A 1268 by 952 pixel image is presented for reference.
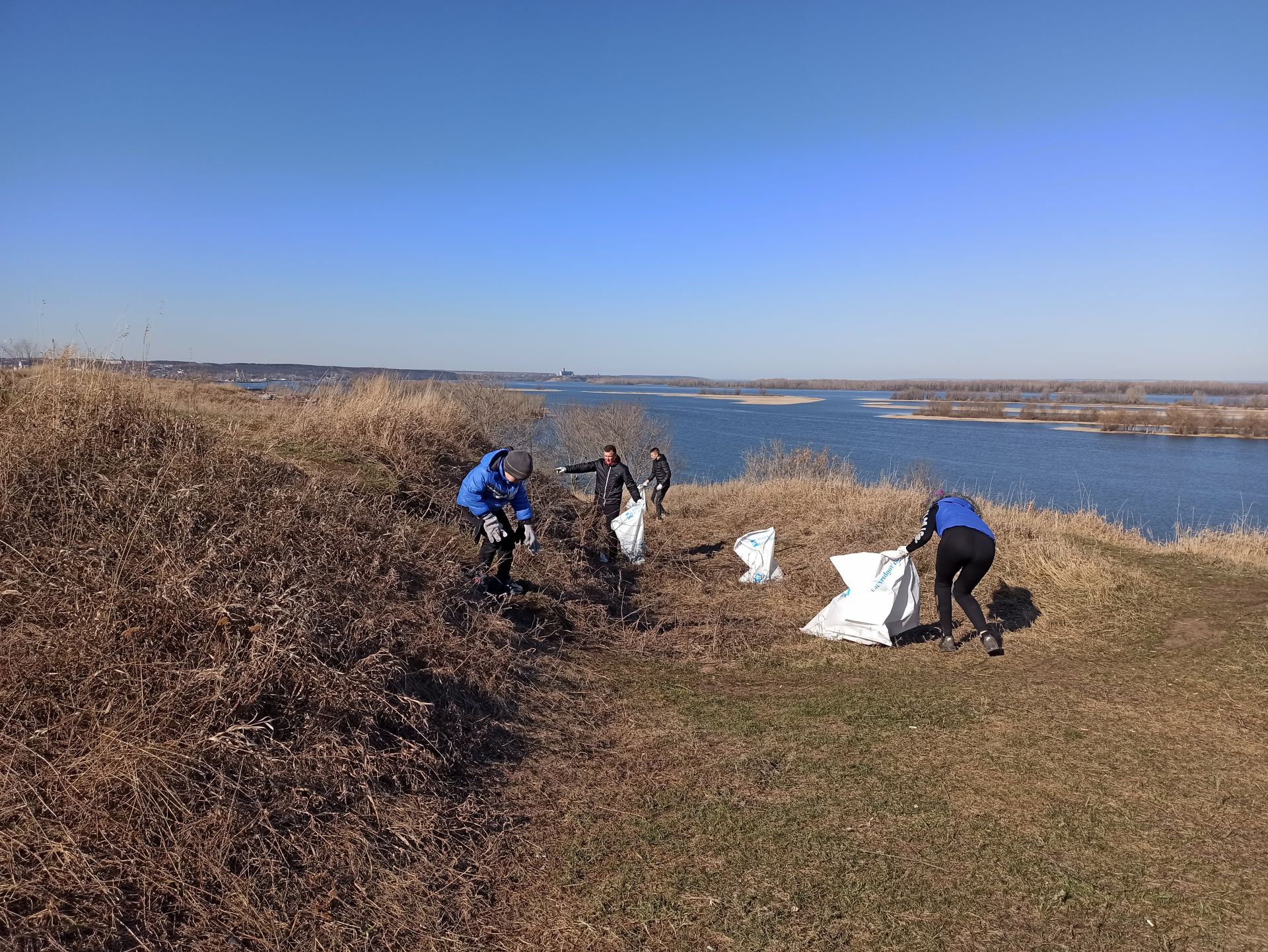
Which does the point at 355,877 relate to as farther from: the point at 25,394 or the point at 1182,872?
the point at 25,394

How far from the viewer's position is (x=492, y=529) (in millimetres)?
6465

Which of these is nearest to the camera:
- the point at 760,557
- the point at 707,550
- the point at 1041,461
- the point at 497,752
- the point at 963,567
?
the point at 497,752

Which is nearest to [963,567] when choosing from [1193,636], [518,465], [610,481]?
[1193,636]

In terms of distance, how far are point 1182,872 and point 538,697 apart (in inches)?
142

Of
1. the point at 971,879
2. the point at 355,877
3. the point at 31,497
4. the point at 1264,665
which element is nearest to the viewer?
the point at 355,877

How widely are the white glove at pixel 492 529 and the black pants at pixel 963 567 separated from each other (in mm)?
3858

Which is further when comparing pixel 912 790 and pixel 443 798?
pixel 912 790

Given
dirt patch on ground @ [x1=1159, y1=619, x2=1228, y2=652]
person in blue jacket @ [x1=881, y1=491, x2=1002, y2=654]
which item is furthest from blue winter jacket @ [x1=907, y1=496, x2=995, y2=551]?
dirt patch on ground @ [x1=1159, y1=619, x2=1228, y2=652]

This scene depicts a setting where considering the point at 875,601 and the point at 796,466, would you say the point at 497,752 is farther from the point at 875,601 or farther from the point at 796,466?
the point at 796,466

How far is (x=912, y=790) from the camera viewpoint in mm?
4070

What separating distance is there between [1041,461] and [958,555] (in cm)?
3919

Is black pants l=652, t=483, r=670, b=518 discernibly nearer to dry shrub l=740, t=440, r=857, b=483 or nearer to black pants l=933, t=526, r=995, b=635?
black pants l=933, t=526, r=995, b=635

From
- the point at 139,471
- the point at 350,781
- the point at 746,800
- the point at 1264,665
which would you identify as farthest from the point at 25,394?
the point at 1264,665

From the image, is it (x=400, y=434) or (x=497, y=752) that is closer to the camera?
(x=497, y=752)
